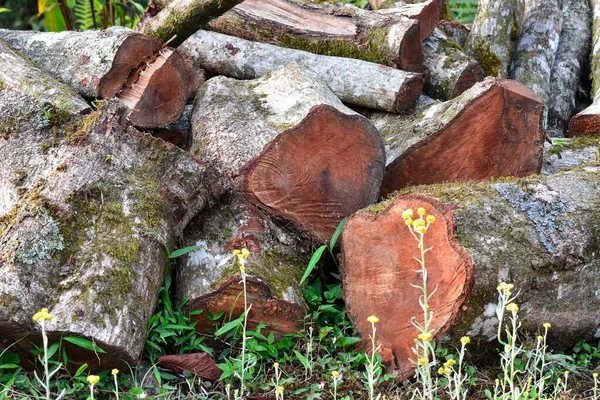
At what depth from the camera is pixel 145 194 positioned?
130 inches

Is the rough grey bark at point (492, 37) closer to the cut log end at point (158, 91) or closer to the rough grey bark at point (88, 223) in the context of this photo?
the cut log end at point (158, 91)

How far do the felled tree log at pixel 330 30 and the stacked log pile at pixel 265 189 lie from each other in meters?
0.03

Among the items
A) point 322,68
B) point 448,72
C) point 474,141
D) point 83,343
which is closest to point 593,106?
point 448,72

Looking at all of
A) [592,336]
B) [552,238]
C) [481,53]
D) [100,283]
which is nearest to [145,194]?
[100,283]

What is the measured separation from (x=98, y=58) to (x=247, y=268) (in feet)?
4.98

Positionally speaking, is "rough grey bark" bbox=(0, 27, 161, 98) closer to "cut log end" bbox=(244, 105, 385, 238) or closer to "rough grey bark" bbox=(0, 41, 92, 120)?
"rough grey bark" bbox=(0, 41, 92, 120)

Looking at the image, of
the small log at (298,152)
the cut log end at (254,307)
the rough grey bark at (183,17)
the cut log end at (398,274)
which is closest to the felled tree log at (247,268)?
the cut log end at (254,307)

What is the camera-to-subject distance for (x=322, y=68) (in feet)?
14.8

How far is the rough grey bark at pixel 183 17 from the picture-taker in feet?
13.8

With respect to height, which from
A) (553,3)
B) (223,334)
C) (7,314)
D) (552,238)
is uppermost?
(553,3)

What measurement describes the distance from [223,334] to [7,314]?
93 cm

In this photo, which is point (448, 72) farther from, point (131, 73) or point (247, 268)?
point (247, 268)

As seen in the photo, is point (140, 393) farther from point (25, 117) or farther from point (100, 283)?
point (25, 117)

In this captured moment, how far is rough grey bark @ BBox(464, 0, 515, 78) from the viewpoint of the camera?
529 centimetres
